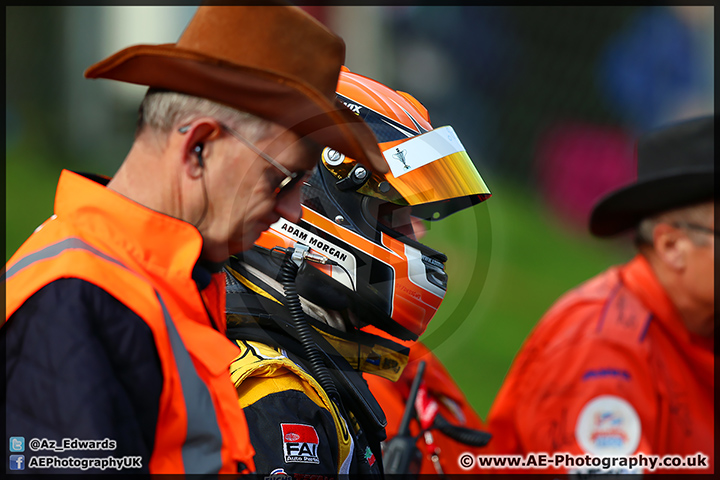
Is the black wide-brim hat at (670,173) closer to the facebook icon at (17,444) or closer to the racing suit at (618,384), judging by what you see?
the racing suit at (618,384)

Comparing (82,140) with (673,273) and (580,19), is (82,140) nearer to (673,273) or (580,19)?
(673,273)

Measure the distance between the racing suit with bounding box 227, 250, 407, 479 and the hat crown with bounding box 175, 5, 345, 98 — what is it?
2.04 feet

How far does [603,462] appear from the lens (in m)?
2.65

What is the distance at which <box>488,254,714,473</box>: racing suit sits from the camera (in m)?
2.76

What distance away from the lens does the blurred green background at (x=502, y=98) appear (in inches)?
317

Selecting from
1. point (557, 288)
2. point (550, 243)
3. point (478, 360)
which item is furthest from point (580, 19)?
point (478, 360)

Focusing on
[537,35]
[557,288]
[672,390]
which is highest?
[537,35]

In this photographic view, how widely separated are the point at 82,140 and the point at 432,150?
6.93 m

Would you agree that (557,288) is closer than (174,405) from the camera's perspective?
No

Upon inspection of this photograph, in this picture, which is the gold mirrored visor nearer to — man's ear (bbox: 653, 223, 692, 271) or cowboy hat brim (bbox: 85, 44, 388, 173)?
cowboy hat brim (bbox: 85, 44, 388, 173)

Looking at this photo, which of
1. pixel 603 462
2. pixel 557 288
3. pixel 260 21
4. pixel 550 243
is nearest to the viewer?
pixel 260 21

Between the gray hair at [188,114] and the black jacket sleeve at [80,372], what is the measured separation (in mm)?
340

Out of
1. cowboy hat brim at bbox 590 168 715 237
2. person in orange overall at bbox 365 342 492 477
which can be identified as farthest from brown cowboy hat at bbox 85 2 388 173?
cowboy hat brim at bbox 590 168 715 237

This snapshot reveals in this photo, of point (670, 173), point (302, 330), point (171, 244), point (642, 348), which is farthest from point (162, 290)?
point (670, 173)
